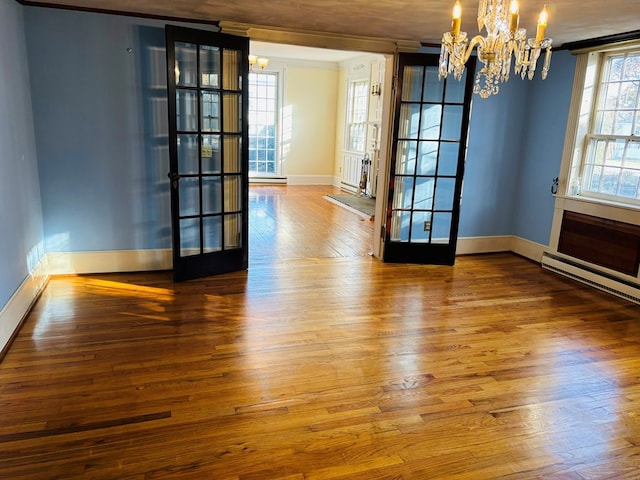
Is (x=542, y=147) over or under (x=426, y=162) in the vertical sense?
over

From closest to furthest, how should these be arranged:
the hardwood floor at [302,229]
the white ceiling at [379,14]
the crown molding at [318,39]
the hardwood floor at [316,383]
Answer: the hardwood floor at [316,383] < the white ceiling at [379,14] < the crown molding at [318,39] < the hardwood floor at [302,229]

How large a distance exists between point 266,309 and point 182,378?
46.4 inches

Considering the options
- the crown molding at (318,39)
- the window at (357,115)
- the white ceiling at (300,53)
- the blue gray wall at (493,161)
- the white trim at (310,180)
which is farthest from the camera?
the white trim at (310,180)

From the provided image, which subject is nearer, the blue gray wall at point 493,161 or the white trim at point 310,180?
the blue gray wall at point 493,161

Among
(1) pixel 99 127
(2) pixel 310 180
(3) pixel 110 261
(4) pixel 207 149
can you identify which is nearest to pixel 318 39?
(4) pixel 207 149

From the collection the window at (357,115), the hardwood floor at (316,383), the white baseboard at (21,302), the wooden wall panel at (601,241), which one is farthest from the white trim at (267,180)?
the wooden wall panel at (601,241)

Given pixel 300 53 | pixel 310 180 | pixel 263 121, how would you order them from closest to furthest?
1. pixel 300 53
2. pixel 263 121
3. pixel 310 180

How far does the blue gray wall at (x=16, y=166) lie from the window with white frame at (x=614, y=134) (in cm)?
517

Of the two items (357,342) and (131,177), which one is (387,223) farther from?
(131,177)

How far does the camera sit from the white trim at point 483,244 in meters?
5.85

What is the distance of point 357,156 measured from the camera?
406 inches

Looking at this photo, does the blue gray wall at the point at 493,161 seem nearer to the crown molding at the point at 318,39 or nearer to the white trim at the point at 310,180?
the crown molding at the point at 318,39

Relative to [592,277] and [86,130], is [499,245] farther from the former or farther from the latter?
[86,130]

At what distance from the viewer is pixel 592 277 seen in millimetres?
4848
